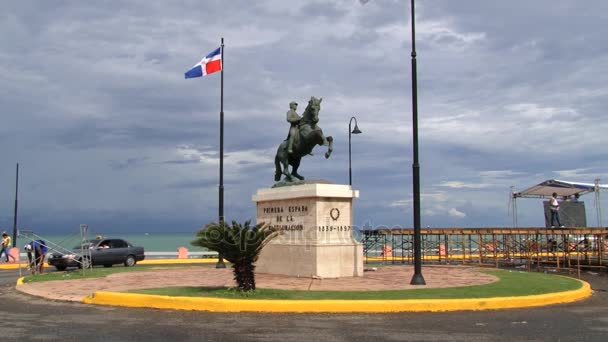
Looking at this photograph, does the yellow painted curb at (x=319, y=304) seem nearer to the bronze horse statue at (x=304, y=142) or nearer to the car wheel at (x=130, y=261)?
the bronze horse statue at (x=304, y=142)

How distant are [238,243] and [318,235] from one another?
587 centimetres

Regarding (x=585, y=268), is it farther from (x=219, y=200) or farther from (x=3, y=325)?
(x=3, y=325)

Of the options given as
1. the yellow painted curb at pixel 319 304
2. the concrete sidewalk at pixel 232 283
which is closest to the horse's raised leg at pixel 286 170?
the concrete sidewalk at pixel 232 283

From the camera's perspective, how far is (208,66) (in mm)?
26203

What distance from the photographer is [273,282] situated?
55.2ft

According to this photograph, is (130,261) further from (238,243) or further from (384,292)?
(384,292)

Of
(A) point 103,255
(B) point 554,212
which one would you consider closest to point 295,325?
(A) point 103,255

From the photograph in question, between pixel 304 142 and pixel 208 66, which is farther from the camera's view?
pixel 208 66

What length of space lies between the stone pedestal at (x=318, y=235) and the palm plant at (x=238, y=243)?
498 cm

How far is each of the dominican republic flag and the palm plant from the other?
1389cm

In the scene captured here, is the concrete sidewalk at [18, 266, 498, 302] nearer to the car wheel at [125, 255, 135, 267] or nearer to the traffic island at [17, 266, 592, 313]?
the traffic island at [17, 266, 592, 313]

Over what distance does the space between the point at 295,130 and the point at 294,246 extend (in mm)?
3903

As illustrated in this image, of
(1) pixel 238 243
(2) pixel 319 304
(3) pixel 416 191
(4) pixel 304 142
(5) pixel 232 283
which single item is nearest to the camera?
(2) pixel 319 304

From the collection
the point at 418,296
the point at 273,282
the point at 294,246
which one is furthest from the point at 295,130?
the point at 418,296
